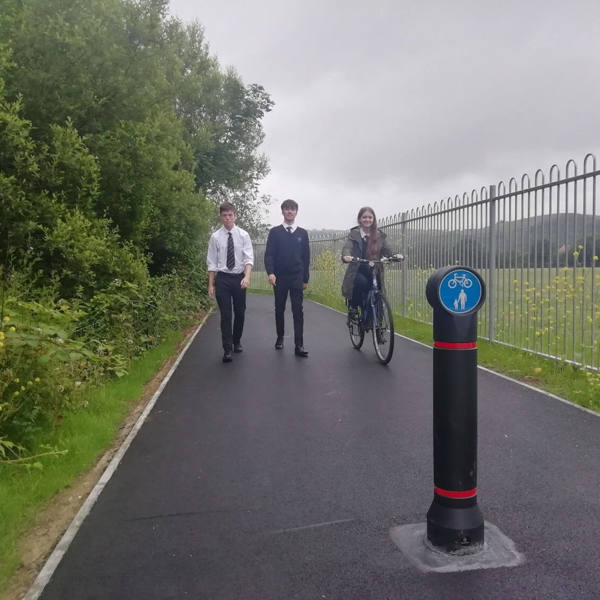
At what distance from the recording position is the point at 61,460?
412 cm

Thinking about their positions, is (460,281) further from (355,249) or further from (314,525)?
(355,249)

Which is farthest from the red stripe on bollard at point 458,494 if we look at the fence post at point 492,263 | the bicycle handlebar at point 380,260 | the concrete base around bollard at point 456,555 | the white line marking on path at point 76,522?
the fence post at point 492,263

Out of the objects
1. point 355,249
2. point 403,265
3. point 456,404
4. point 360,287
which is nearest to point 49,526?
point 456,404

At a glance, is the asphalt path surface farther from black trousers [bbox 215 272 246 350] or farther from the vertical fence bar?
the vertical fence bar

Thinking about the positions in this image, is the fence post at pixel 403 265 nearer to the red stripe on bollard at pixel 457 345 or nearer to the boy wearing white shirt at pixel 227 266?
the boy wearing white shirt at pixel 227 266

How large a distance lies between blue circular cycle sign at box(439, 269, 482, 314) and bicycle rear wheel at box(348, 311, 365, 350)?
17.8 ft

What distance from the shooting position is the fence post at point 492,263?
27.7ft

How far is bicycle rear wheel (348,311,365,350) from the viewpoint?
8391 mm

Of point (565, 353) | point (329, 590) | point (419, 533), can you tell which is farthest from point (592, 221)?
point (329, 590)

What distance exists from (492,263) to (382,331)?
2069 mm

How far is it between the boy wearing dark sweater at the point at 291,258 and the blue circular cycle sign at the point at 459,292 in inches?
215

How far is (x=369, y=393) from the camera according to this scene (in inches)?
239

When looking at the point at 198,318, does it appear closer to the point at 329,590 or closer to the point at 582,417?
the point at 582,417

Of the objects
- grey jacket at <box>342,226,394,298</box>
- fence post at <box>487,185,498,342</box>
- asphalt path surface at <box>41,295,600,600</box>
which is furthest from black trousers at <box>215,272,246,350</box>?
fence post at <box>487,185,498,342</box>
